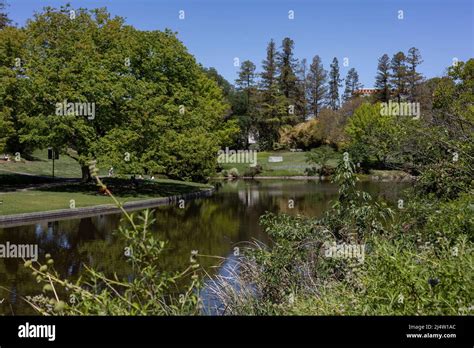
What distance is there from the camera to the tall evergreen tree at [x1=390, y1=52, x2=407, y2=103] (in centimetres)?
7150

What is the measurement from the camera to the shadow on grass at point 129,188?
33094 millimetres

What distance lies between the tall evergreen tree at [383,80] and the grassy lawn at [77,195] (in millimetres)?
41508

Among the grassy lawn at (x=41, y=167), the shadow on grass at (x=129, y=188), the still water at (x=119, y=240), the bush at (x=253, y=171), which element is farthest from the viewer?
the bush at (x=253, y=171)

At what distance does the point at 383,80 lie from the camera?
245ft

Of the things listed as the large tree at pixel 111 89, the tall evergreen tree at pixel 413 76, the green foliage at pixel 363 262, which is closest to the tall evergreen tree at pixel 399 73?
the tall evergreen tree at pixel 413 76

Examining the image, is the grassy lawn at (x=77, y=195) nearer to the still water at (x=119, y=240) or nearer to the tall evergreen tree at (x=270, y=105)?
the still water at (x=119, y=240)

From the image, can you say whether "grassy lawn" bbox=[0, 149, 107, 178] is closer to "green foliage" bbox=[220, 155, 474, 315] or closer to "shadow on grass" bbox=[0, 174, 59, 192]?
"shadow on grass" bbox=[0, 174, 59, 192]

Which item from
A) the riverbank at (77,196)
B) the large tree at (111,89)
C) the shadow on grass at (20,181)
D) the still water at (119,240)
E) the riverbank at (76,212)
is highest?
the large tree at (111,89)

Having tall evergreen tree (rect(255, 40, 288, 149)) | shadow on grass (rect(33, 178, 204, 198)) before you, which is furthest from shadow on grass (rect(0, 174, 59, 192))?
tall evergreen tree (rect(255, 40, 288, 149))

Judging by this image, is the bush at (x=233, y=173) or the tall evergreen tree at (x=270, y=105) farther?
the tall evergreen tree at (x=270, y=105)

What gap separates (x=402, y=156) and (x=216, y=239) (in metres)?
9.20

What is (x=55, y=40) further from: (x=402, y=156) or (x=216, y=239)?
(x=402, y=156)

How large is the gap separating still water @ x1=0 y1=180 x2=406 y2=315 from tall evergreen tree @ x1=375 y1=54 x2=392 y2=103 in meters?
45.8

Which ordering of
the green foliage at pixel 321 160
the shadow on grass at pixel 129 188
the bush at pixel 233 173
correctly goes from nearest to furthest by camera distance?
the shadow on grass at pixel 129 188, the green foliage at pixel 321 160, the bush at pixel 233 173
